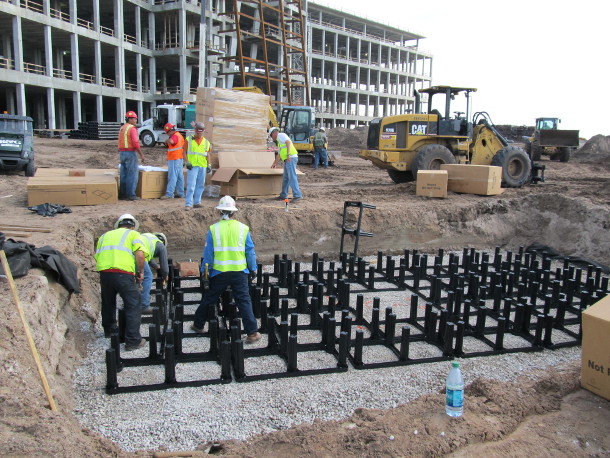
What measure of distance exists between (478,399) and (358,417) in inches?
38.7

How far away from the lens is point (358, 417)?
3877mm

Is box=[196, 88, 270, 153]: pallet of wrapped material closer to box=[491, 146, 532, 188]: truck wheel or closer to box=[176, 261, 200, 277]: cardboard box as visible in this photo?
box=[176, 261, 200, 277]: cardboard box

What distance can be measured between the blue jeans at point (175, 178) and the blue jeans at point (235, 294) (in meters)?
5.04

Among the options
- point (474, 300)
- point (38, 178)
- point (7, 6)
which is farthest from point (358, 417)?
point (7, 6)

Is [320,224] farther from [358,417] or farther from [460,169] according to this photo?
[358,417]

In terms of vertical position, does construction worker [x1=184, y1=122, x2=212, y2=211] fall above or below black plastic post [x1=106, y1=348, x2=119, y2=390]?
above

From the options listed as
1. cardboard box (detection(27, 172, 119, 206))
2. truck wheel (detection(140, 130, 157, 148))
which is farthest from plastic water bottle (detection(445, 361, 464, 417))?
truck wheel (detection(140, 130, 157, 148))

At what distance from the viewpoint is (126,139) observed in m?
9.36

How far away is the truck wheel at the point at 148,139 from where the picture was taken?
77.5ft

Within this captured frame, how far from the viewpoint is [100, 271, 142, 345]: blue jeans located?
5035mm

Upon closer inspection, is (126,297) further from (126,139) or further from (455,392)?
(126,139)

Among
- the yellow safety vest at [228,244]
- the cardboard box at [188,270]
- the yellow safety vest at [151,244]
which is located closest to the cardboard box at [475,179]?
the cardboard box at [188,270]

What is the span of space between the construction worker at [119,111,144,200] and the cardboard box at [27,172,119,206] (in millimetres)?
285

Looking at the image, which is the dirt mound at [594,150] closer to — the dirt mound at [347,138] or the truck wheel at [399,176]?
the dirt mound at [347,138]
